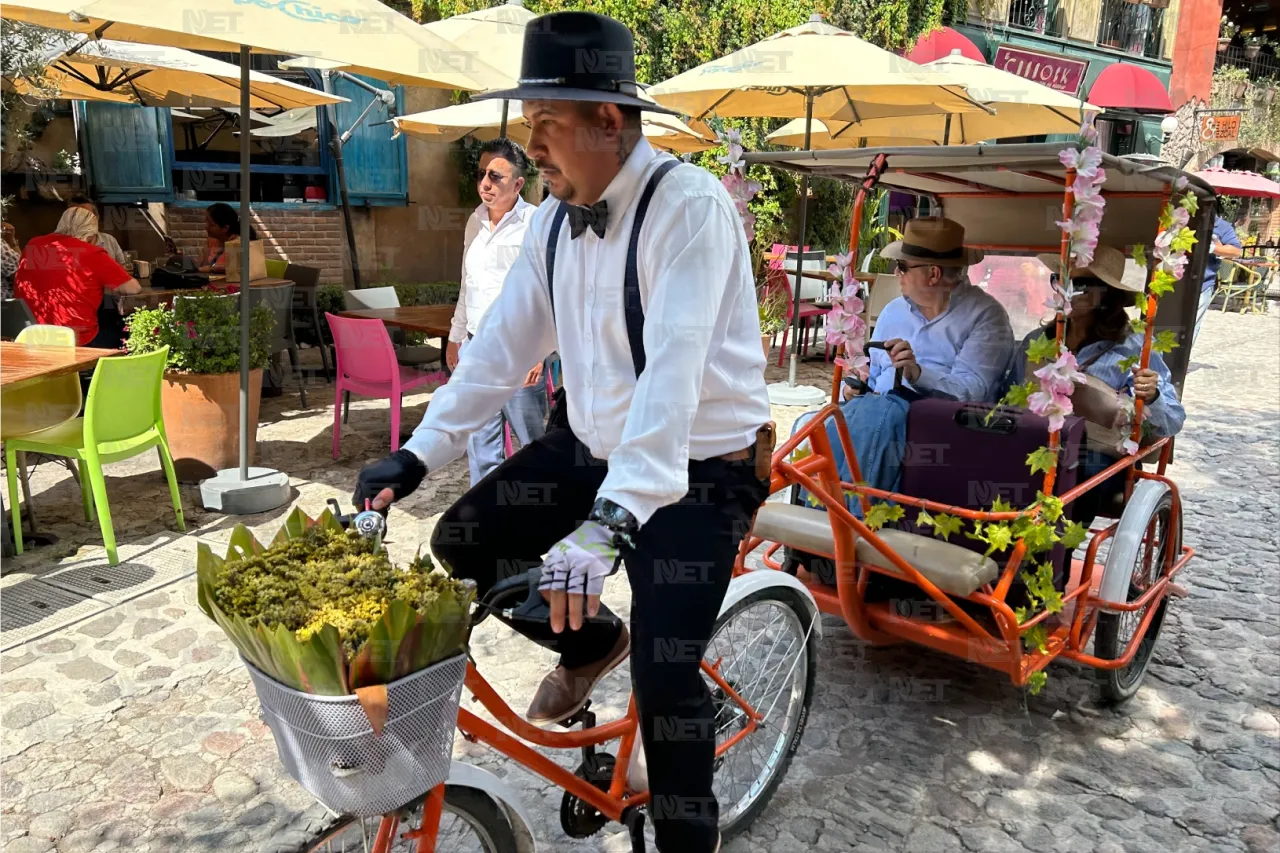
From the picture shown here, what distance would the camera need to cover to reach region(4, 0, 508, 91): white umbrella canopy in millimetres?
4254

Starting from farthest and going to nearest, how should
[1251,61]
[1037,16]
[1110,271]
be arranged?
[1251,61] → [1037,16] → [1110,271]

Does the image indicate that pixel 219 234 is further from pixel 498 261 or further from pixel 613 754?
pixel 613 754

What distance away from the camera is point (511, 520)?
2.28 metres

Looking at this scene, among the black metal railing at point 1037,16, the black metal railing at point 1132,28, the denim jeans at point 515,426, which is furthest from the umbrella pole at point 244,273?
the black metal railing at point 1132,28

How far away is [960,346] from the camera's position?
162 inches

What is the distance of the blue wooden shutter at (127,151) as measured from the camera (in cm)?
980

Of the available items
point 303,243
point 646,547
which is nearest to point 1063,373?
point 646,547

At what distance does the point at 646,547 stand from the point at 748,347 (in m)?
0.51

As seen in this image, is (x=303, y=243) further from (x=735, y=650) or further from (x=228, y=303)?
(x=735, y=650)

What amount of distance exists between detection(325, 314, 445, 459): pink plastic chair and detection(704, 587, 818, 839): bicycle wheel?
4000 mm

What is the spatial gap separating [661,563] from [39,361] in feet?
13.3

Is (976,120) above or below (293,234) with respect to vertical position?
above

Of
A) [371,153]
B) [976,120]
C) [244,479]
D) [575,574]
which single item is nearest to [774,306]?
[976,120]

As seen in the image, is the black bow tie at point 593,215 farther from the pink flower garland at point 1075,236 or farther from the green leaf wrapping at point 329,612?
the pink flower garland at point 1075,236
